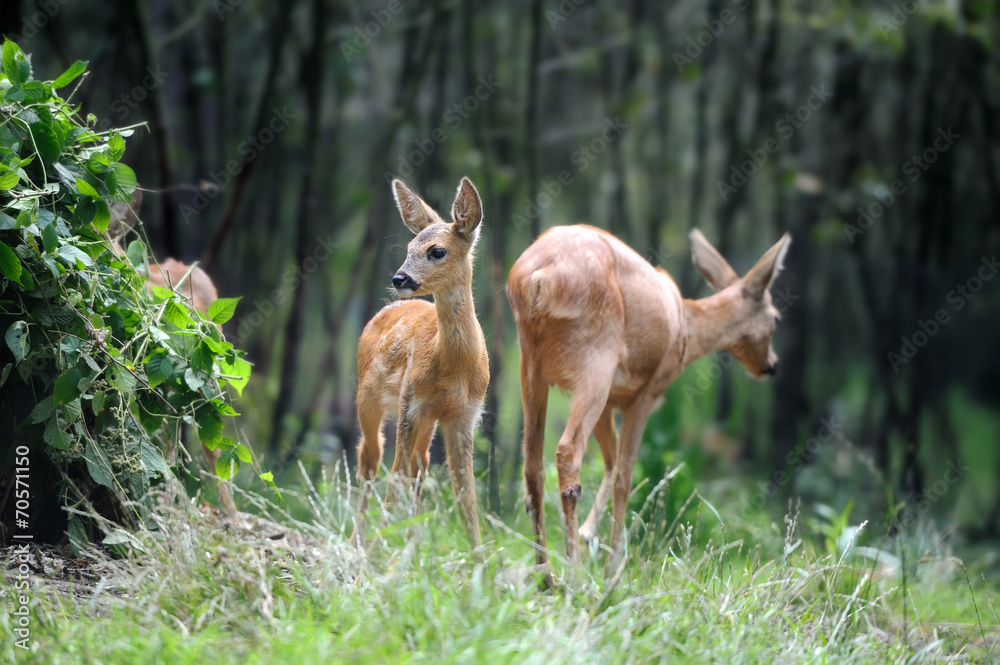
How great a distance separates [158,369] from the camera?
13.3 ft

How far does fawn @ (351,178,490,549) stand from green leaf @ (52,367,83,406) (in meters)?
1.32

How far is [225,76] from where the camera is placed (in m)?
9.95

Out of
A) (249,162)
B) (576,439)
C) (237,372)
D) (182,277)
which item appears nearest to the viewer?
(576,439)

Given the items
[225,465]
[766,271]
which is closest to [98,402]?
[225,465]

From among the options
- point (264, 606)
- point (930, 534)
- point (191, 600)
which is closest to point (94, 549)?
point (191, 600)

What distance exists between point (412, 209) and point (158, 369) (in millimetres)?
1356

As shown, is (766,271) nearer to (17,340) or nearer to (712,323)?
(712,323)

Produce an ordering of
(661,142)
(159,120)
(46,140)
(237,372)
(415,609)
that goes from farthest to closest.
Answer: (661,142), (159,120), (237,372), (46,140), (415,609)

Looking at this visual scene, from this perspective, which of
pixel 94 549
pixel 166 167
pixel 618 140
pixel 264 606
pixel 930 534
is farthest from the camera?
pixel 618 140

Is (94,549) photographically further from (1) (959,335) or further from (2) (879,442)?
(1) (959,335)

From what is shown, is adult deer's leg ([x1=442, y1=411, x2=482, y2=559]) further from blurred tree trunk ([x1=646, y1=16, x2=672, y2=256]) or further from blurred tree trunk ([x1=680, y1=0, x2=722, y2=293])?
blurred tree trunk ([x1=680, y1=0, x2=722, y2=293])

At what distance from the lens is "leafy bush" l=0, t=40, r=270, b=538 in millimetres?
3906

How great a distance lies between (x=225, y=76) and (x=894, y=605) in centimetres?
838

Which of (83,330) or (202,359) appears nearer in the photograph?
(83,330)
